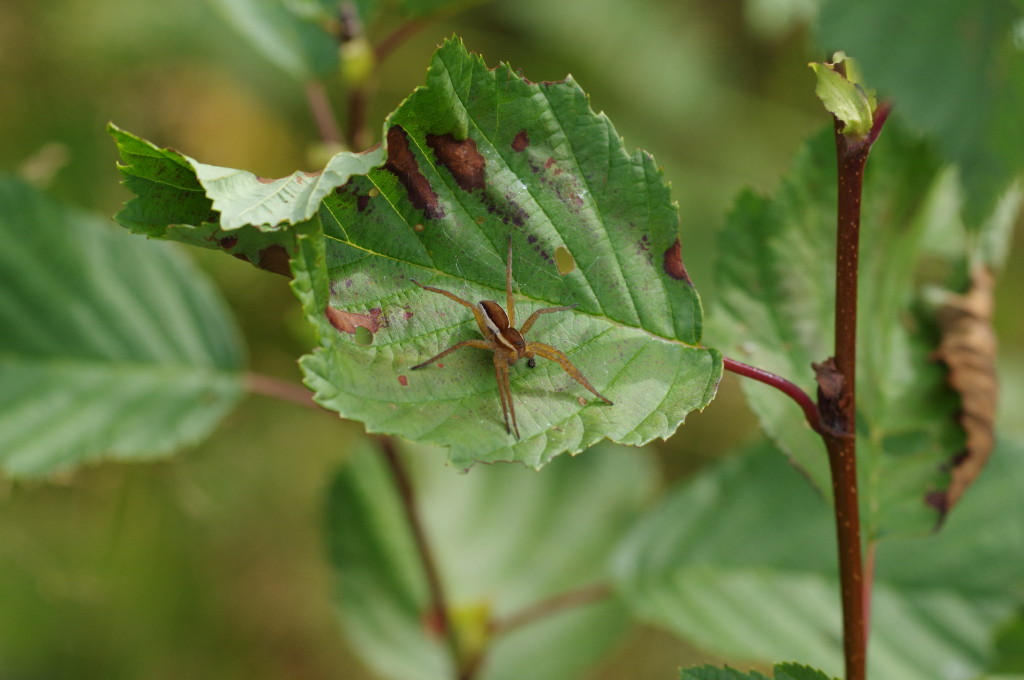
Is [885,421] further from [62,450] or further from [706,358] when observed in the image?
[62,450]

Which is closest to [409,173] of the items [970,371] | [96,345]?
[970,371]

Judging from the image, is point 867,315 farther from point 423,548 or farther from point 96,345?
point 96,345

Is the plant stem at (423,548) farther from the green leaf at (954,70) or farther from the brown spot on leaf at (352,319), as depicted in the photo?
the green leaf at (954,70)

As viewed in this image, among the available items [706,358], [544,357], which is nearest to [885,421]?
[706,358]

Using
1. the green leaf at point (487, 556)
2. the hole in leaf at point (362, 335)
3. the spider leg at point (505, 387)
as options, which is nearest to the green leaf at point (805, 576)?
the green leaf at point (487, 556)

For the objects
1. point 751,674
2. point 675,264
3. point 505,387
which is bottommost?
A: point 751,674

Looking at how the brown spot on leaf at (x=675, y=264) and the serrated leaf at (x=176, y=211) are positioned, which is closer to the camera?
the serrated leaf at (x=176, y=211)

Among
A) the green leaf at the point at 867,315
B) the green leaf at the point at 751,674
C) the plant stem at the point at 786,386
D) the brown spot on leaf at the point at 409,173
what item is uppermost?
the green leaf at the point at 867,315
